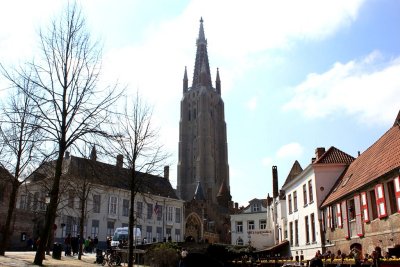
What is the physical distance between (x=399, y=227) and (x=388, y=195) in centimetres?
183

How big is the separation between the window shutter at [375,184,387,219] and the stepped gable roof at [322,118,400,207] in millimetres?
496

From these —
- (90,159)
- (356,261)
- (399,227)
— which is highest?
(90,159)

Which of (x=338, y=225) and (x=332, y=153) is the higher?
(x=332, y=153)

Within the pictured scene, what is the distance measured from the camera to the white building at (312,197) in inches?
1184

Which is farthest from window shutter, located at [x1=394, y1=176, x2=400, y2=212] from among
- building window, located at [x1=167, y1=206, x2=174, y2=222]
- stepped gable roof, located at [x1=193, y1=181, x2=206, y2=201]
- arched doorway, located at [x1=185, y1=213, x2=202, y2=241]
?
stepped gable roof, located at [x1=193, y1=181, x2=206, y2=201]

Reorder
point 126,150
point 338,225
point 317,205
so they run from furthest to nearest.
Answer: point 317,205 < point 338,225 < point 126,150

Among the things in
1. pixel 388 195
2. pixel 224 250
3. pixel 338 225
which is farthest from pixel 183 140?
pixel 388 195

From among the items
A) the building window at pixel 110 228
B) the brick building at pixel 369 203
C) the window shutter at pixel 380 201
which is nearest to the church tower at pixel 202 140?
the building window at pixel 110 228

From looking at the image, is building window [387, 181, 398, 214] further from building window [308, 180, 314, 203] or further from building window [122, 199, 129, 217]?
building window [122, 199, 129, 217]

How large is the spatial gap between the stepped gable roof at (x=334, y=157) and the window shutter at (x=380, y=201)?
10530 mm

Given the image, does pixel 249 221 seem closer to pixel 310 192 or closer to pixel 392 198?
pixel 310 192

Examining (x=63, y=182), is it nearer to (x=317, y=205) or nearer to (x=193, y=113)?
(x=317, y=205)

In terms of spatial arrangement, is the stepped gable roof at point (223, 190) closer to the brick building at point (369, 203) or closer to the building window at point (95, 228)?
the building window at point (95, 228)

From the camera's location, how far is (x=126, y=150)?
2283cm
